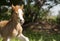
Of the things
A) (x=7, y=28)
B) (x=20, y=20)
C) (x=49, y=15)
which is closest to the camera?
(x=20, y=20)

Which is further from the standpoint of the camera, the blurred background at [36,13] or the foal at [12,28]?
the blurred background at [36,13]

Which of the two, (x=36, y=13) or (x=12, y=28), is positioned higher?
(x=12, y=28)

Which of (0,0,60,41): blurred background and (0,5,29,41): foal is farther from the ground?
(0,5,29,41): foal

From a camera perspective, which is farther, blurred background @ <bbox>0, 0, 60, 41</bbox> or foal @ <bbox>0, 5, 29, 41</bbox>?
blurred background @ <bbox>0, 0, 60, 41</bbox>

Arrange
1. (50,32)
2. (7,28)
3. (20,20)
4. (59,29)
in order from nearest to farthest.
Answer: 1. (20,20)
2. (7,28)
3. (50,32)
4. (59,29)

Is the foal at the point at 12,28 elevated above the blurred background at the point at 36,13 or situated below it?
above

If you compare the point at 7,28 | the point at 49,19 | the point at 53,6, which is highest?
the point at 7,28

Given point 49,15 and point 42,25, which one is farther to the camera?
point 49,15

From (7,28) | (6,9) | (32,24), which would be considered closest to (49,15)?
(32,24)

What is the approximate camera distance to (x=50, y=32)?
1324 cm

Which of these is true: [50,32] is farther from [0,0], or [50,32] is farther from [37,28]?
[0,0]

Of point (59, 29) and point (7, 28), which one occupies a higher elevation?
point (7, 28)

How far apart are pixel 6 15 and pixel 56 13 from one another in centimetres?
325

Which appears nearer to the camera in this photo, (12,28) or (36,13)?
(12,28)
